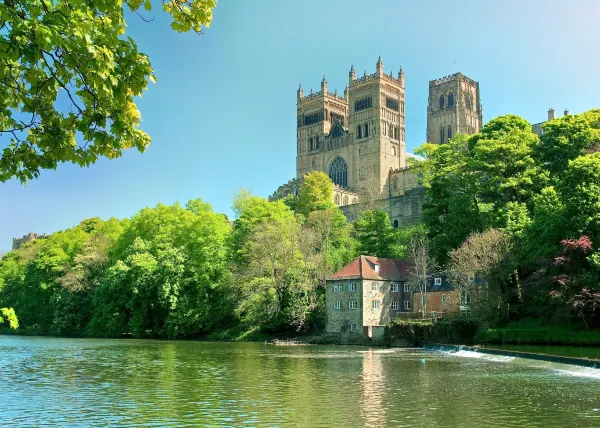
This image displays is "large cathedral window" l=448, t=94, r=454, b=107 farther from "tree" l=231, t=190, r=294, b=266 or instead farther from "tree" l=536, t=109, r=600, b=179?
"tree" l=536, t=109, r=600, b=179

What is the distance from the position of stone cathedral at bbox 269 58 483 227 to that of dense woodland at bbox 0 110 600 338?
126 feet

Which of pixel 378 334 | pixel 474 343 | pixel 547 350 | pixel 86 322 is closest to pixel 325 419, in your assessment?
pixel 547 350

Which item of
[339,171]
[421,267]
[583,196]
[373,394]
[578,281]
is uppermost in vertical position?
[339,171]

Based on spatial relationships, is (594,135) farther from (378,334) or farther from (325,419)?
(325,419)

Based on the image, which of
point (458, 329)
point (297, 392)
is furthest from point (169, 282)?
point (297, 392)

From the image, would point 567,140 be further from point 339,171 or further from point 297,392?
point 339,171

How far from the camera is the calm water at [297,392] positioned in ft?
57.3

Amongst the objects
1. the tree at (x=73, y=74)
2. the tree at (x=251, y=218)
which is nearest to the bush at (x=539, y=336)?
the tree at (x=251, y=218)

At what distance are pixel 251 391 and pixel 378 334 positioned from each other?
30254 millimetres

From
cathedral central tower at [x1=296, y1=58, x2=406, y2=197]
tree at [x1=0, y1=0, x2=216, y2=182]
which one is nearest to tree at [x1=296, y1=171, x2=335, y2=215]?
cathedral central tower at [x1=296, y1=58, x2=406, y2=197]

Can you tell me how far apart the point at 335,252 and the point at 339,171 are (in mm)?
66898

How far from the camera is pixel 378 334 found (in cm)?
5172

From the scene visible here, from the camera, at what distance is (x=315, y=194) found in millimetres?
Result: 101500

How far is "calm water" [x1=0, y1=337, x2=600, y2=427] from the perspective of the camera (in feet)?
57.3
